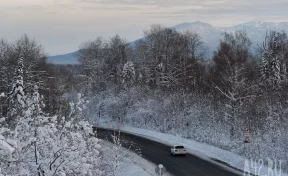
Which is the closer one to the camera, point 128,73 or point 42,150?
point 42,150

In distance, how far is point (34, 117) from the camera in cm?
1265

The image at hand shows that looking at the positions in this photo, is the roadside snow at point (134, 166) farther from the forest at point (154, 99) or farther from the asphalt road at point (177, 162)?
the forest at point (154, 99)

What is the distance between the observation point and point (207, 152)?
36469mm

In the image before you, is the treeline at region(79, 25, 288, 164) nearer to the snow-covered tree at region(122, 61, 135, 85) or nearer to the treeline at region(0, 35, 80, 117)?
the snow-covered tree at region(122, 61, 135, 85)

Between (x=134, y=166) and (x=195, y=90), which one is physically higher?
(x=195, y=90)

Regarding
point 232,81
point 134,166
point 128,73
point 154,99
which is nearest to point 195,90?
point 154,99

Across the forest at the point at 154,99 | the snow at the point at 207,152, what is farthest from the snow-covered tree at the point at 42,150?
the snow at the point at 207,152

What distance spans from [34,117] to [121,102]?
52.3 metres

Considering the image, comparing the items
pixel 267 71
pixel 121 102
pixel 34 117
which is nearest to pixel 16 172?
pixel 34 117

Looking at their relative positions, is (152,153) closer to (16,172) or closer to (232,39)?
(16,172)

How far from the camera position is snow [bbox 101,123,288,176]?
28859 mm

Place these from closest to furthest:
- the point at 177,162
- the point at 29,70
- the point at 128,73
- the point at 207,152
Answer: the point at 177,162
the point at 207,152
the point at 29,70
the point at 128,73

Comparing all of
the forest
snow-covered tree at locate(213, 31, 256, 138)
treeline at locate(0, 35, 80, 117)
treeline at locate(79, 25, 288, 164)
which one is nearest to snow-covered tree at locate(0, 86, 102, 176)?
the forest

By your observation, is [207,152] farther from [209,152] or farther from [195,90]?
[195,90]
